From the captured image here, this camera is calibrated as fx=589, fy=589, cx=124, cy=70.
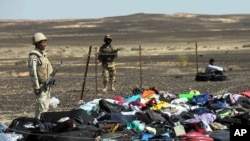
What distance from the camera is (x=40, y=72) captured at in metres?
9.91

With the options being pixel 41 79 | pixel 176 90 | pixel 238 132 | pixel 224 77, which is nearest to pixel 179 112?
pixel 41 79

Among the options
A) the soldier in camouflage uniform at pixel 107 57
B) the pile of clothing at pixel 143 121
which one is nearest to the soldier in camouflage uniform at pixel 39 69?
the pile of clothing at pixel 143 121

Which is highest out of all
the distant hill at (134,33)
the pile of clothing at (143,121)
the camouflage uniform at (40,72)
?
the camouflage uniform at (40,72)

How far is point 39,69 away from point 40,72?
0.06 metres

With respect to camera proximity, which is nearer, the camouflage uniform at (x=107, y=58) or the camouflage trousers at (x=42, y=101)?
the camouflage trousers at (x=42, y=101)

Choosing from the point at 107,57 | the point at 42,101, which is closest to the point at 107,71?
the point at 107,57

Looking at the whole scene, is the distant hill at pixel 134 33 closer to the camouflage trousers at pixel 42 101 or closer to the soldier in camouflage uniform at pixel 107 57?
the soldier in camouflage uniform at pixel 107 57

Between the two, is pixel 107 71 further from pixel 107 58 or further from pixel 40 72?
pixel 40 72

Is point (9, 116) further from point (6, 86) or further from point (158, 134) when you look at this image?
point (6, 86)

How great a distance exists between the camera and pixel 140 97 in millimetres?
12836

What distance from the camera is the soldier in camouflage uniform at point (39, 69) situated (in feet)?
31.8

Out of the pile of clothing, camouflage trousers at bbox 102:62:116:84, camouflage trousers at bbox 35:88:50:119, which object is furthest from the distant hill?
camouflage trousers at bbox 35:88:50:119

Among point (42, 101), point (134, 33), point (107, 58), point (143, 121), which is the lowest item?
point (134, 33)

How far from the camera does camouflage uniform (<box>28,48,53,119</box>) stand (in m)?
9.73
